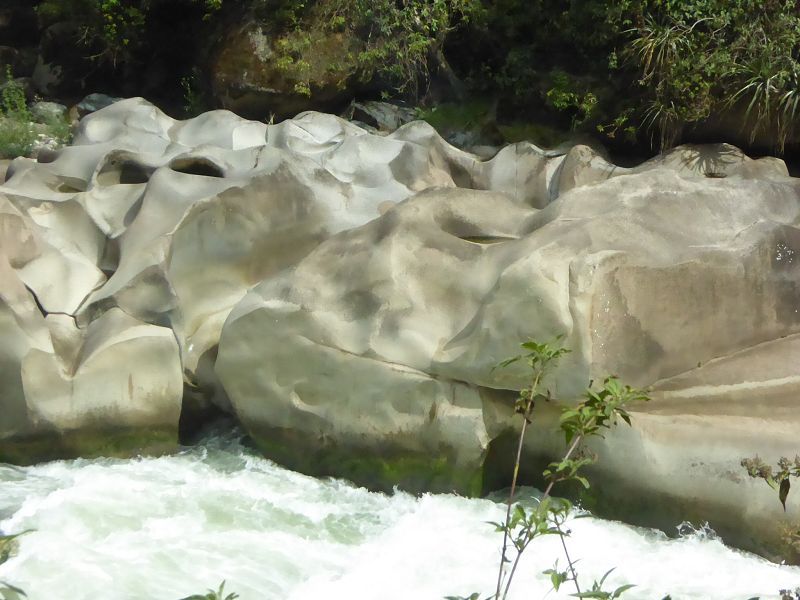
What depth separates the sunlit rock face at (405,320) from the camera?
621 centimetres

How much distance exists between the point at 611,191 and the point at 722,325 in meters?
1.12

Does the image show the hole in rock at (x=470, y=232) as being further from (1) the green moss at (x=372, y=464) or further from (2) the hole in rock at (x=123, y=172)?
(2) the hole in rock at (x=123, y=172)

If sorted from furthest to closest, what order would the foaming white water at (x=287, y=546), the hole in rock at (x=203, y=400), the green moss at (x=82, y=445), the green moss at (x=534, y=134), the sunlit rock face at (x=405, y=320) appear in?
1. the green moss at (x=534, y=134)
2. the hole in rock at (x=203, y=400)
3. the green moss at (x=82, y=445)
4. the sunlit rock face at (x=405, y=320)
5. the foaming white water at (x=287, y=546)

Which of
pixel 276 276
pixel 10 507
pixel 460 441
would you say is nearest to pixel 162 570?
pixel 10 507

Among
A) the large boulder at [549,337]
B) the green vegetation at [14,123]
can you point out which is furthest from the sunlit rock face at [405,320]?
the green vegetation at [14,123]

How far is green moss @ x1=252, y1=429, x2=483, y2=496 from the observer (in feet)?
21.2

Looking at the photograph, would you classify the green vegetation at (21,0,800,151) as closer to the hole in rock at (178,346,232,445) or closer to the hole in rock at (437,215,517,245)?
the hole in rock at (437,215,517,245)

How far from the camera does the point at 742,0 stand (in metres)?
9.70

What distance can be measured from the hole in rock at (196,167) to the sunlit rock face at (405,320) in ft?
0.85

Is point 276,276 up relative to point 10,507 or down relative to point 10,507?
up

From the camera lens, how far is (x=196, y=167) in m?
8.64

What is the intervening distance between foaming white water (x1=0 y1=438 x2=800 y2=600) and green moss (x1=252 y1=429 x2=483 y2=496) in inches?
3.4

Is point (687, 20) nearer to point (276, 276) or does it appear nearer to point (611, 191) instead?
point (611, 191)

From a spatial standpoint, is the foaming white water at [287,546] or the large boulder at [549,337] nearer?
the foaming white water at [287,546]
